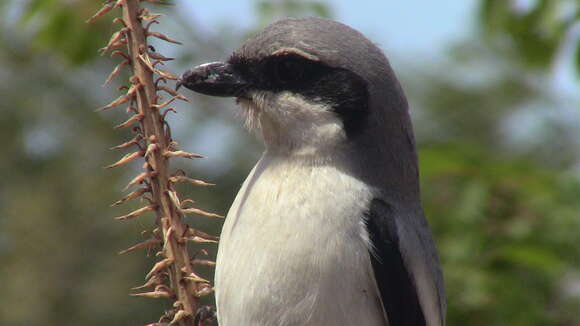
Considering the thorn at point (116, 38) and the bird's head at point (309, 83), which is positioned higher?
the thorn at point (116, 38)

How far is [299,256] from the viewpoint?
114 inches

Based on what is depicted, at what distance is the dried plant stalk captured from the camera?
229 cm

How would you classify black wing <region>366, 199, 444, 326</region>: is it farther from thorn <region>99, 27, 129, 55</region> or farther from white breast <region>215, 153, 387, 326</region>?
thorn <region>99, 27, 129, 55</region>

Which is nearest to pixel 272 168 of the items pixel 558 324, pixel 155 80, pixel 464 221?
pixel 155 80

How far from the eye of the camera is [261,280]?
115 inches

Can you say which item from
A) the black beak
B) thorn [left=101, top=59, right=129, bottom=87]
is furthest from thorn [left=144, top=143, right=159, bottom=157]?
the black beak

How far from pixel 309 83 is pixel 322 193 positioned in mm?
489

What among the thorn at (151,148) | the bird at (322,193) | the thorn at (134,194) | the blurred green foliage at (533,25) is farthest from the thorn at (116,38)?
the blurred green foliage at (533,25)

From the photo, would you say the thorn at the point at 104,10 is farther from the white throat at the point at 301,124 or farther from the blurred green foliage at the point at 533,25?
the blurred green foliage at the point at 533,25

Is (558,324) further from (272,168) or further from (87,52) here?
(87,52)

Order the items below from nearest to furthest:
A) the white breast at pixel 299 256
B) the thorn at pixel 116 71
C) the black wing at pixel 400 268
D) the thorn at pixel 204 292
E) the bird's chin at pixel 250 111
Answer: the thorn at pixel 116 71 < the thorn at pixel 204 292 < the white breast at pixel 299 256 < the black wing at pixel 400 268 < the bird's chin at pixel 250 111

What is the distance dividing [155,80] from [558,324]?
149 inches

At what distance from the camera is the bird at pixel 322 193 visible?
2938 mm

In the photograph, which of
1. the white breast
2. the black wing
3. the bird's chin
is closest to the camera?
the white breast
